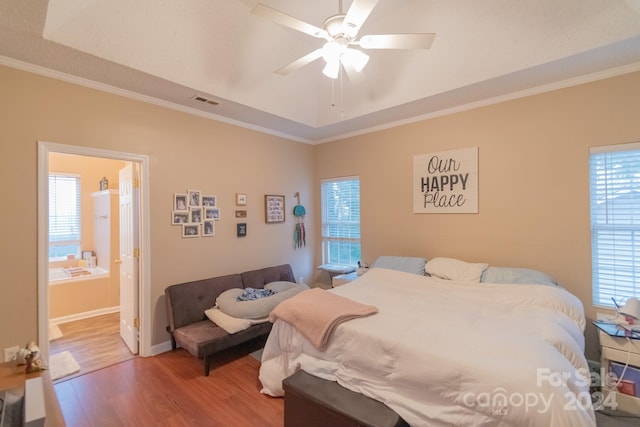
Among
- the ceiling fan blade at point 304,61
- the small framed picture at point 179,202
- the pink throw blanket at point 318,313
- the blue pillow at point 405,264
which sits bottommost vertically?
the pink throw blanket at point 318,313

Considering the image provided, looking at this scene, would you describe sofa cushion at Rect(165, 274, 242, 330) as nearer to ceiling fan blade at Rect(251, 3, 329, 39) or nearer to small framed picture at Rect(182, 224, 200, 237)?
small framed picture at Rect(182, 224, 200, 237)

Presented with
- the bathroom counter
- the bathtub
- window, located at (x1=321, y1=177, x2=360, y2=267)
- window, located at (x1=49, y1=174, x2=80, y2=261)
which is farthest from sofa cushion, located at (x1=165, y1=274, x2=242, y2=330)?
window, located at (x1=49, y1=174, x2=80, y2=261)

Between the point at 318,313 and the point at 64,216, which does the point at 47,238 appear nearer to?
the point at 318,313

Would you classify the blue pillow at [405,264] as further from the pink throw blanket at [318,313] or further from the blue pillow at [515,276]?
the pink throw blanket at [318,313]

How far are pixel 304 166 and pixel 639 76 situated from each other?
3867 mm

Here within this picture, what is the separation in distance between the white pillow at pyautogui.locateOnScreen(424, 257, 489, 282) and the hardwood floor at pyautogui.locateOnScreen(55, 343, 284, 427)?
6.71 ft

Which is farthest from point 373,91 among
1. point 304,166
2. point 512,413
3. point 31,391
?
point 31,391

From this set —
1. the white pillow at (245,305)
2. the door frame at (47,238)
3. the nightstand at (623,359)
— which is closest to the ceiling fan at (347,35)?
the door frame at (47,238)

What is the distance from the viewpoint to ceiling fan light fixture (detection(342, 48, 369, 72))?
222cm

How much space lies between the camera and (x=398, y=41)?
2.05 meters

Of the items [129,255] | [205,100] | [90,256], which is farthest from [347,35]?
[90,256]

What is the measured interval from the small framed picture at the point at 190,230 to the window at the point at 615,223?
13.5ft

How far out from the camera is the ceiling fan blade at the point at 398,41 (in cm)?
198

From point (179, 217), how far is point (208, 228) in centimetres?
37
